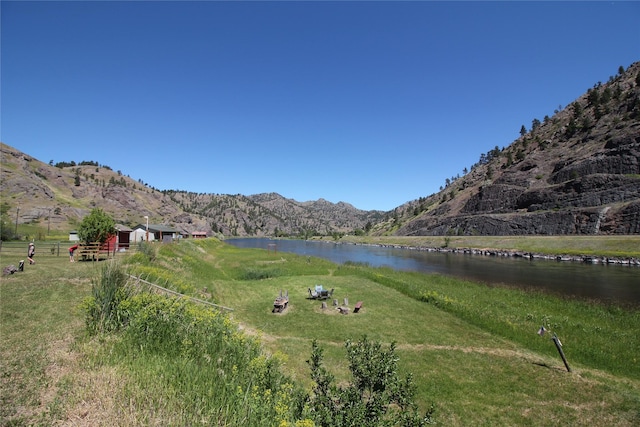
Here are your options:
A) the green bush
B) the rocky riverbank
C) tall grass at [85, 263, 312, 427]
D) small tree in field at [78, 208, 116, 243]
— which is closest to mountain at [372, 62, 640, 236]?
the rocky riverbank

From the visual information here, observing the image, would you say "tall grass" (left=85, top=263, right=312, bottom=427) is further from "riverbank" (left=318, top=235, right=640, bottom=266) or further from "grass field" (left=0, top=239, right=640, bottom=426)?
"riverbank" (left=318, top=235, right=640, bottom=266)

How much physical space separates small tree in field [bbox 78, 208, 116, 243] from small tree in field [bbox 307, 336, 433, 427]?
124 feet

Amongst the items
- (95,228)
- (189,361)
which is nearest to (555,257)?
(189,361)

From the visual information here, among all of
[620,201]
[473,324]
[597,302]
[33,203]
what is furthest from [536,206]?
[33,203]

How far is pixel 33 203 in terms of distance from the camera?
120 meters

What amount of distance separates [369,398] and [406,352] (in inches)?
358

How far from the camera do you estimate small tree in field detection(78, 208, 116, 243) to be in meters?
34.0

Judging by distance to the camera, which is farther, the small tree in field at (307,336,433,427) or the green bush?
the green bush

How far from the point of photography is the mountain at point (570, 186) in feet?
295

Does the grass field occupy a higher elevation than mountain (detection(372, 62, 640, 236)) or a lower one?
lower

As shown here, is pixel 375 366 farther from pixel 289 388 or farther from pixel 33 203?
pixel 33 203

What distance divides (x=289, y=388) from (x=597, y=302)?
102 feet

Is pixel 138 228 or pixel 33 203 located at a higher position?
pixel 33 203

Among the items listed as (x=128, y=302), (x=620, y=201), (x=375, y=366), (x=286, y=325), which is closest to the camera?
(x=375, y=366)
